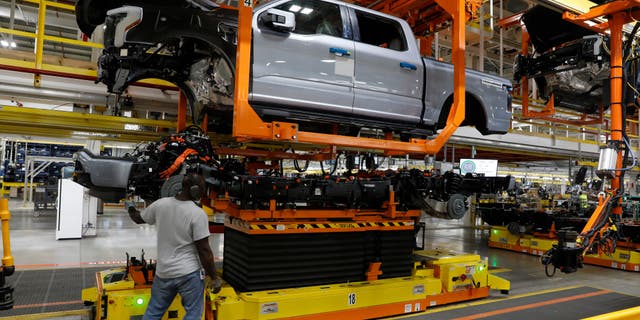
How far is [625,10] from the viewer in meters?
5.35

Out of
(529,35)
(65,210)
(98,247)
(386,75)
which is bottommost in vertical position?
(98,247)

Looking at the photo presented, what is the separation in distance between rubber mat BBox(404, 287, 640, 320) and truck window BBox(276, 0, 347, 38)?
11.0 feet

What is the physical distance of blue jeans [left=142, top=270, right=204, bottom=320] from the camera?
3.23 m

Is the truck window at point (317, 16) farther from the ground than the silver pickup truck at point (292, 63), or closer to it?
farther from the ground

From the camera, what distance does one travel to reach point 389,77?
455 cm

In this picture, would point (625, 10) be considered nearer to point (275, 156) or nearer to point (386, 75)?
point (386, 75)

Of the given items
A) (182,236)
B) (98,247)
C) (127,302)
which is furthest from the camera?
(98,247)

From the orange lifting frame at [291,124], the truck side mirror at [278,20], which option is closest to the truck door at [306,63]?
the truck side mirror at [278,20]

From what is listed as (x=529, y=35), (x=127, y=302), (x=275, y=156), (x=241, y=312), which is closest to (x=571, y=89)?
(x=529, y=35)

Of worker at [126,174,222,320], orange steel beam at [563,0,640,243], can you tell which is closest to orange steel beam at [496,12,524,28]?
orange steel beam at [563,0,640,243]

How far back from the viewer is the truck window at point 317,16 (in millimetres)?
4328

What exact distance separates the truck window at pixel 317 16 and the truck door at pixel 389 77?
0.19 m

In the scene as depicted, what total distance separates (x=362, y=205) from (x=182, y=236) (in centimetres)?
238

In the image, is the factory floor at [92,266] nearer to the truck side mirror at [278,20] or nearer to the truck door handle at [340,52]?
the truck door handle at [340,52]
